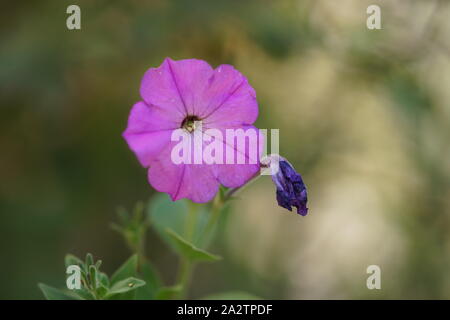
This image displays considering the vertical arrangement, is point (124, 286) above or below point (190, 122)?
below

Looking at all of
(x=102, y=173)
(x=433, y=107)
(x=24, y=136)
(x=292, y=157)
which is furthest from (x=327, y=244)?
(x=24, y=136)

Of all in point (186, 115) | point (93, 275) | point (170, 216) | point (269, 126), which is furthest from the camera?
point (269, 126)

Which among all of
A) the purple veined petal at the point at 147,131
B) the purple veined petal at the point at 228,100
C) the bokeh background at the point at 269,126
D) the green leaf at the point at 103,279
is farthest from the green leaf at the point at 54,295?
the bokeh background at the point at 269,126

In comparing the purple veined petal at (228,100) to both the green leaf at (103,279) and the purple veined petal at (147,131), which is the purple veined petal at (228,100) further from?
the green leaf at (103,279)

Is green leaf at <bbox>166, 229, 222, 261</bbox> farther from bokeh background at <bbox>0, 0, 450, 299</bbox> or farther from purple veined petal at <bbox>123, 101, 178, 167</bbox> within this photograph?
bokeh background at <bbox>0, 0, 450, 299</bbox>

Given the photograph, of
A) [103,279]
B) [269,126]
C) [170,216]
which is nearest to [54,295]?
[103,279]

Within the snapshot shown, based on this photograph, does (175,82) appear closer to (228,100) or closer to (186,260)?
(228,100)

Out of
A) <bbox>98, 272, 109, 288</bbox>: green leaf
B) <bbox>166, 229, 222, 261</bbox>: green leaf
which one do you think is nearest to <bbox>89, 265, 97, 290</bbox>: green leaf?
<bbox>98, 272, 109, 288</bbox>: green leaf
